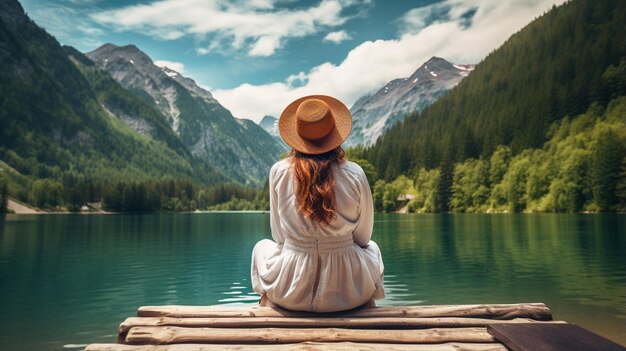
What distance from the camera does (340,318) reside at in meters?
5.07

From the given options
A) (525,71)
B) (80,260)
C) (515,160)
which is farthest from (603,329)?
(525,71)

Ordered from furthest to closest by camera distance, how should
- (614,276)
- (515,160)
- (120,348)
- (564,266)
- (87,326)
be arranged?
(515,160) < (564,266) < (614,276) < (87,326) < (120,348)

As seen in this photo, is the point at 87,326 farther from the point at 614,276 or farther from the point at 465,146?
the point at 465,146

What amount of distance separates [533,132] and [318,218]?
131 meters

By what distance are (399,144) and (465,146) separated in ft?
92.8

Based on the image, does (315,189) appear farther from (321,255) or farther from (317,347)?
(317,347)

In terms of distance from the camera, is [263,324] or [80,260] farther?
[80,260]

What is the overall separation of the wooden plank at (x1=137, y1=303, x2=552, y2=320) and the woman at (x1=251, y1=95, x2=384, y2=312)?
143 mm

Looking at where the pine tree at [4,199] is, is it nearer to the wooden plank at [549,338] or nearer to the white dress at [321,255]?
the white dress at [321,255]

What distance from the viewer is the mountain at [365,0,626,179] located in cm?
12281

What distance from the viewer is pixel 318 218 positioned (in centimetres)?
509

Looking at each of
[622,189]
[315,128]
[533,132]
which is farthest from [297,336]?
[533,132]

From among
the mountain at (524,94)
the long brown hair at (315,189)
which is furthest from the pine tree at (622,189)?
the long brown hair at (315,189)

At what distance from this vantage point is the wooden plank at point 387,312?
5238mm
